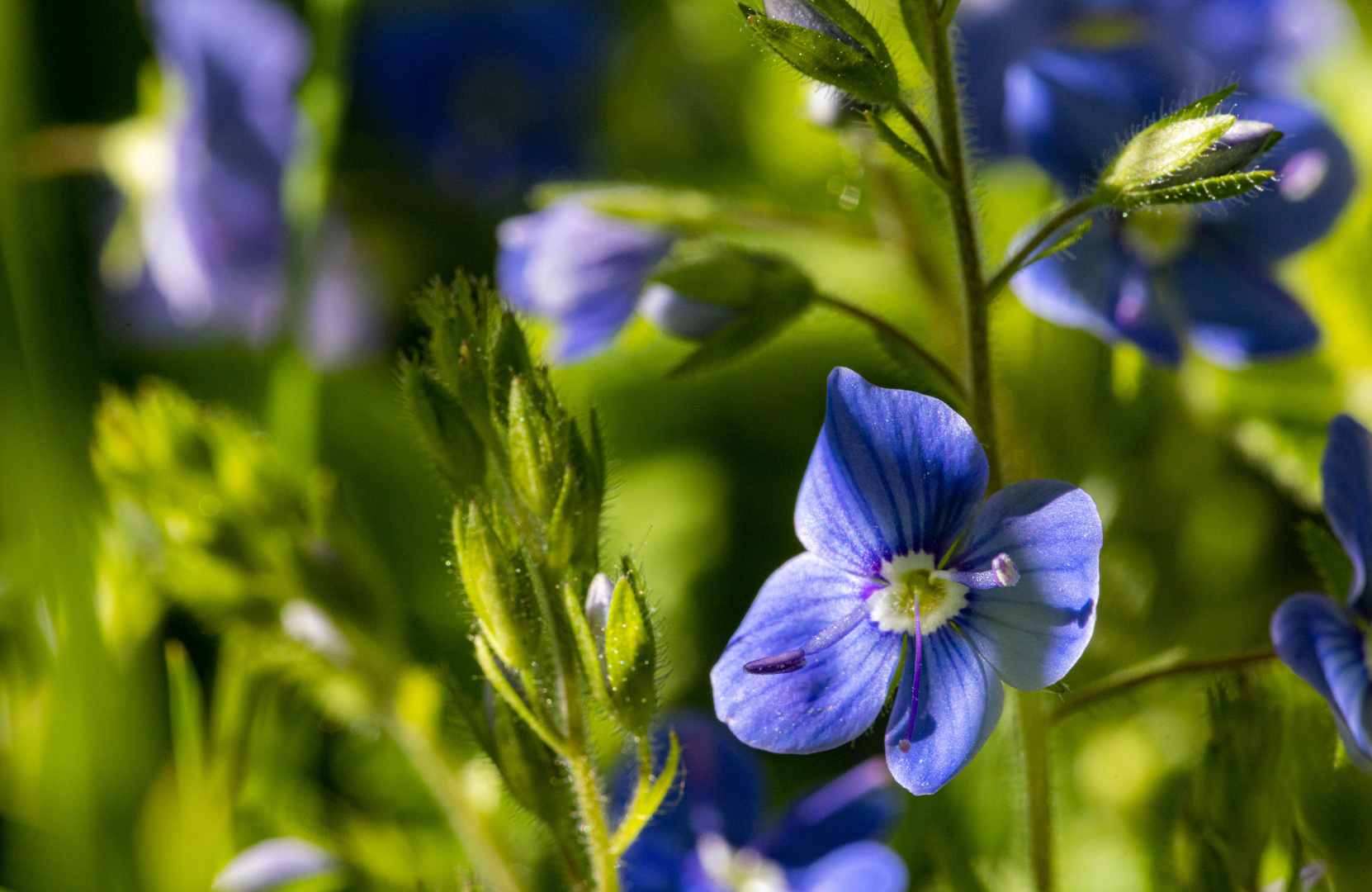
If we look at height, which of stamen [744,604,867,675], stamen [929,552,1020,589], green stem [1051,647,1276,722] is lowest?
green stem [1051,647,1276,722]

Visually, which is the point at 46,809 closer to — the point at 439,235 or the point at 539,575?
the point at 539,575

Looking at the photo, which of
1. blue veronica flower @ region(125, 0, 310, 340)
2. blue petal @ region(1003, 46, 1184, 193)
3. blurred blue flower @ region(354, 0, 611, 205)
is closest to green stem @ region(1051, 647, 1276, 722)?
blue petal @ region(1003, 46, 1184, 193)

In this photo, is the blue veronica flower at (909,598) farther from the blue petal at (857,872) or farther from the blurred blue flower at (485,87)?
the blurred blue flower at (485,87)

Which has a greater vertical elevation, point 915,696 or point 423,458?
point 423,458

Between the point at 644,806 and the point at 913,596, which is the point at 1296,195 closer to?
the point at 913,596

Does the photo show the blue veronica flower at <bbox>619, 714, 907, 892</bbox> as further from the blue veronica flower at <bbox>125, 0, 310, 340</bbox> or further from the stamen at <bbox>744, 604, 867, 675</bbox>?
the blue veronica flower at <bbox>125, 0, 310, 340</bbox>

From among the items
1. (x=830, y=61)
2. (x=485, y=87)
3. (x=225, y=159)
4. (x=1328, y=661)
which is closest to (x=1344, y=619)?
(x=1328, y=661)

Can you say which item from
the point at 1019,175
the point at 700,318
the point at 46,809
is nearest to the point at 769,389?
the point at 1019,175
